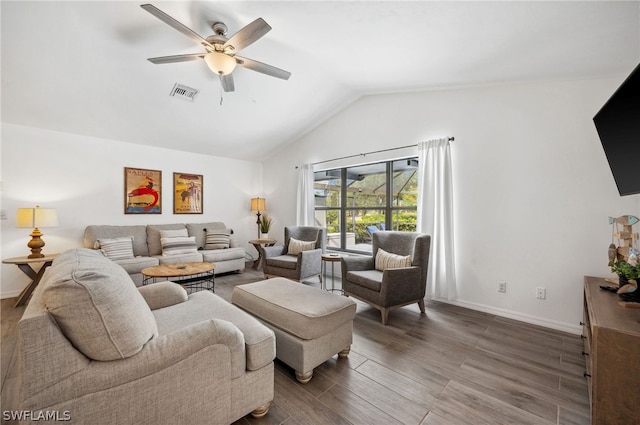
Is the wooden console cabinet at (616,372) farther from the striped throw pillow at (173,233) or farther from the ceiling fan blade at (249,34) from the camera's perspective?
the striped throw pillow at (173,233)

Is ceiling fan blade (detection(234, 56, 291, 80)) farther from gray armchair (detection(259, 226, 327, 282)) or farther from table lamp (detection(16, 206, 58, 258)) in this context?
Answer: table lamp (detection(16, 206, 58, 258))

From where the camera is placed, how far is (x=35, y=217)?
320 centimetres

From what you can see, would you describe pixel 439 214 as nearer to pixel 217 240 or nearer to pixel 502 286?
pixel 502 286

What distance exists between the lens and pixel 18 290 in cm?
350

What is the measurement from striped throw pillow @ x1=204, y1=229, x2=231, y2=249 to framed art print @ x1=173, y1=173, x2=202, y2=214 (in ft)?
2.01

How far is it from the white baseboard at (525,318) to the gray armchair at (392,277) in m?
0.63

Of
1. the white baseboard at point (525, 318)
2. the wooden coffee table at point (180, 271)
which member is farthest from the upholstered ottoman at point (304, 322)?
the white baseboard at point (525, 318)

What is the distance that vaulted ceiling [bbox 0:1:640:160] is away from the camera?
1.97 metres

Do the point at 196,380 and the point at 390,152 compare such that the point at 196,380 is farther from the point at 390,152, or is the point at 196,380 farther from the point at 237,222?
the point at 237,222

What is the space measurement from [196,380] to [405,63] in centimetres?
328

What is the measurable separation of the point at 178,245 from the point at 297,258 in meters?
2.06

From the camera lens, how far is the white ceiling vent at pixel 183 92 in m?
3.38

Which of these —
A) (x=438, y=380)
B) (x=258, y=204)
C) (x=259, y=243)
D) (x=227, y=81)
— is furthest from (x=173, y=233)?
(x=438, y=380)

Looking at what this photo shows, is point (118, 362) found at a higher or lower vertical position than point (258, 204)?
lower
